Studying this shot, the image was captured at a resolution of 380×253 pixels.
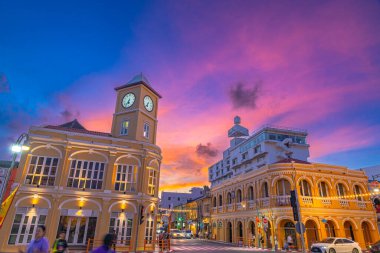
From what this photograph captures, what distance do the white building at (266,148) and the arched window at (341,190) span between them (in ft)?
65.7

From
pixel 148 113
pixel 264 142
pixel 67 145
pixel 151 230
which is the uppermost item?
pixel 264 142

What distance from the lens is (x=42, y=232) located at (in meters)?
7.25

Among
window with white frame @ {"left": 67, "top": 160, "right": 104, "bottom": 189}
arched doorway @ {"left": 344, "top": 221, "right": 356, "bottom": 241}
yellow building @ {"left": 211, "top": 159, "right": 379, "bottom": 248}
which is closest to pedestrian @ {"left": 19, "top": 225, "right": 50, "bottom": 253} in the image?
window with white frame @ {"left": 67, "top": 160, "right": 104, "bottom": 189}

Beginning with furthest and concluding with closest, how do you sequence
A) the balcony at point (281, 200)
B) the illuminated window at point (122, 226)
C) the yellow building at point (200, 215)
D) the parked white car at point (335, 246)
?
1. the yellow building at point (200, 215)
2. the balcony at point (281, 200)
3. the illuminated window at point (122, 226)
4. the parked white car at point (335, 246)

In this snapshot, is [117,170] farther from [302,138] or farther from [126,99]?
[302,138]

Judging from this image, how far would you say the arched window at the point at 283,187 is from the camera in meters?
30.8

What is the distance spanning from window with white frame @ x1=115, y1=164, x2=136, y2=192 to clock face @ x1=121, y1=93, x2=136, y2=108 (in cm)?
857

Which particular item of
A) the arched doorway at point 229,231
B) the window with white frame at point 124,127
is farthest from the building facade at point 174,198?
the window with white frame at point 124,127

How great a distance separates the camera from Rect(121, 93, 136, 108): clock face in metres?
31.9

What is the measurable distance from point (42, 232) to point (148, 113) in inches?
1017

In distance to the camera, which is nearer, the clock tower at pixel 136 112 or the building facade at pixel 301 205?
the building facade at pixel 301 205

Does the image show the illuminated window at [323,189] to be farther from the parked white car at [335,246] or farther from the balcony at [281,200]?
the parked white car at [335,246]

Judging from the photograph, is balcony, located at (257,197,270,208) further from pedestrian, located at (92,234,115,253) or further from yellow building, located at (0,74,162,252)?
pedestrian, located at (92,234,115,253)

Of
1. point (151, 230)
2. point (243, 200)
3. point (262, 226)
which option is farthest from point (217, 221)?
point (151, 230)
